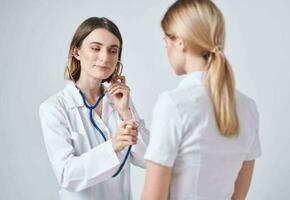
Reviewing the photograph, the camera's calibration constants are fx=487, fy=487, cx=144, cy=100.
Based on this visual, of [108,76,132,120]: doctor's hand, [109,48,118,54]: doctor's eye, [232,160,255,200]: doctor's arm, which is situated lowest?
[232,160,255,200]: doctor's arm

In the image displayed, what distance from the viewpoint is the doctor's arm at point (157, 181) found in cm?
124

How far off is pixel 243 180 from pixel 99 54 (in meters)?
0.71

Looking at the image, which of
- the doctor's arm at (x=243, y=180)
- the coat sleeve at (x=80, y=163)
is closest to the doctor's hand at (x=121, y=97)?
the coat sleeve at (x=80, y=163)

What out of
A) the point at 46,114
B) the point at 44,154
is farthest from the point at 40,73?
the point at 46,114

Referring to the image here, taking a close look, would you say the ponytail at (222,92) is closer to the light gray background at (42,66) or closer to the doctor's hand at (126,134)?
the doctor's hand at (126,134)

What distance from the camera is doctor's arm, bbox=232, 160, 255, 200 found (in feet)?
4.82

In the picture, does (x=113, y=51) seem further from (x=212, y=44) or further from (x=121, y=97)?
(x=212, y=44)

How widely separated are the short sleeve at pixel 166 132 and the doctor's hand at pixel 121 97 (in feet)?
2.10

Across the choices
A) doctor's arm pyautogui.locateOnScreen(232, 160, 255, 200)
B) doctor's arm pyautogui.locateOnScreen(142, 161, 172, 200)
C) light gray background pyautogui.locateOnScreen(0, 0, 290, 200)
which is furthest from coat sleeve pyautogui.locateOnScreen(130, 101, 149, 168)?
light gray background pyautogui.locateOnScreen(0, 0, 290, 200)

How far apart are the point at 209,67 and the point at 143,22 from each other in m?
1.54

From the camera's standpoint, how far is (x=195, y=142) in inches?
48.7

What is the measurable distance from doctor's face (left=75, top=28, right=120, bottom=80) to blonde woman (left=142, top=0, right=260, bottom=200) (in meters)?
0.54

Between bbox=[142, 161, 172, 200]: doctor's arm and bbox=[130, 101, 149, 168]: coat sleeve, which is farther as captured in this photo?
bbox=[130, 101, 149, 168]: coat sleeve

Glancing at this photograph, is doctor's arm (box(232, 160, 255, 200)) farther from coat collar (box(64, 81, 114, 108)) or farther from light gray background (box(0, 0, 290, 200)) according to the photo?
light gray background (box(0, 0, 290, 200))
